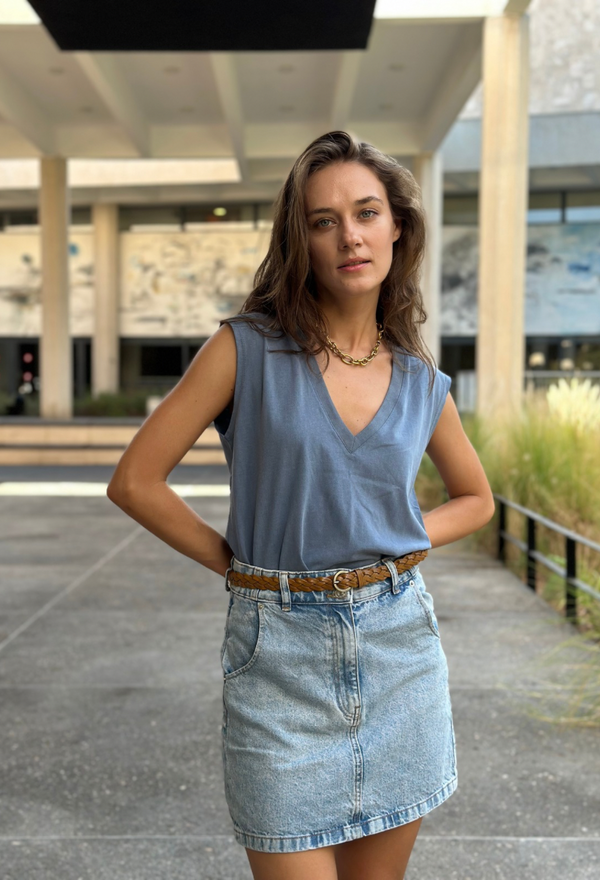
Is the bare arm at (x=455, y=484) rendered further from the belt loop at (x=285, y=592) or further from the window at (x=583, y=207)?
the window at (x=583, y=207)

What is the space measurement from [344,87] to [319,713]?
17.5m

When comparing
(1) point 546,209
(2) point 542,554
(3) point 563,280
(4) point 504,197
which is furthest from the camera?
(1) point 546,209

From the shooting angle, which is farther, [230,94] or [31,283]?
[31,283]

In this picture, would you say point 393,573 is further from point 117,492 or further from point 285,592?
point 117,492

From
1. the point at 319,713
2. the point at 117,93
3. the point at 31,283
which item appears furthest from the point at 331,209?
the point at 31,283

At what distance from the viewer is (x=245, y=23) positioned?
973 centimetres

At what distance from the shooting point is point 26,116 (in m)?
20.5

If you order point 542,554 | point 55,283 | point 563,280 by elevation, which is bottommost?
point 542,554

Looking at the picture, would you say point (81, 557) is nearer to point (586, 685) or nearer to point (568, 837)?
point (586, 685)

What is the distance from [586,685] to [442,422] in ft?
10.9

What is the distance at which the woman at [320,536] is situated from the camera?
70.6 inches

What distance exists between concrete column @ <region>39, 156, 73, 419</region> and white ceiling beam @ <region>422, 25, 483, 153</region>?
8431mm

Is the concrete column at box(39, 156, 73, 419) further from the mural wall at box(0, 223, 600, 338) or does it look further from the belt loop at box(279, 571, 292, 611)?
the belt loop at box(279, 571, 292, 611)

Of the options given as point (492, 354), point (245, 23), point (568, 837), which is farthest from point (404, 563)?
point (492, 354)
